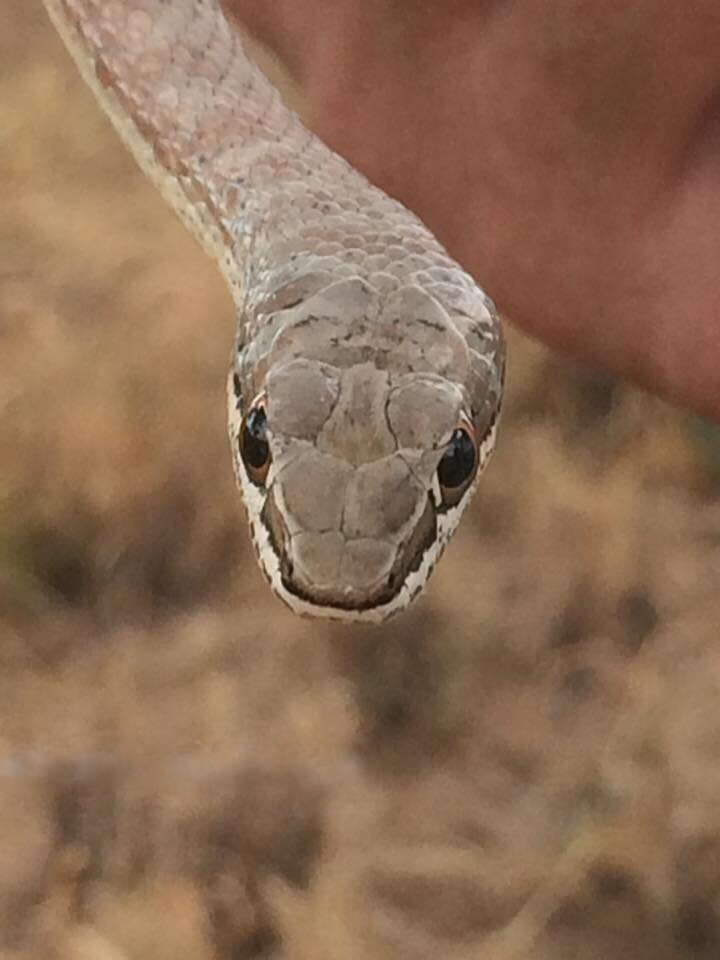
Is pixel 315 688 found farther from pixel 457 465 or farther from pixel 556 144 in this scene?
pixel 457 465

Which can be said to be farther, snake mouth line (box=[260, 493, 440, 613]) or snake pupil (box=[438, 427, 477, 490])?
snake pupil (box=[438, 427, 477, 490])

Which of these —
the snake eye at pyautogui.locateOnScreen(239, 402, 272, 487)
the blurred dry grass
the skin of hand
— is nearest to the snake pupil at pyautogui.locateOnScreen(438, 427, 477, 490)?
the snake eye at pyautogui.locateOnScreen(239, 402, 272, 487)

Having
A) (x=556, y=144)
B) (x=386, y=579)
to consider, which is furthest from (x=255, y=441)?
(x=556, y=144)

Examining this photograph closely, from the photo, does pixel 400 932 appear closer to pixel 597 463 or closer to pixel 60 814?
pixel 60 814

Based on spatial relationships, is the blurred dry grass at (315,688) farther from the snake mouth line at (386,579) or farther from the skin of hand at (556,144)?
the snake mouth line at (386,579)

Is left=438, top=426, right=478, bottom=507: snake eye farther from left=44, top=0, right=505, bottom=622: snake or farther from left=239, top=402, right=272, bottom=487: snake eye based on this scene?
left=239, top=402, right=272, bottom=487: snake eye

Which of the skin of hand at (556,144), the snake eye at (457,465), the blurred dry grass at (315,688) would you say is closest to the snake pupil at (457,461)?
the snake eye at (457,465)

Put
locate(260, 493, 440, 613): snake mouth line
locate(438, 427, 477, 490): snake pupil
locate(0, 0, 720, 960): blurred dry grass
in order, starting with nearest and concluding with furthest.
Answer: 1. locate(260, 493, 440, 613): snake mouth line
2. locate(438, 427, 477, 490): snake pupil
3. locate(0, 0, 720, 960): blurred dry grass

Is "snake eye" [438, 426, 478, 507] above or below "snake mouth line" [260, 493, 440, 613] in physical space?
above
